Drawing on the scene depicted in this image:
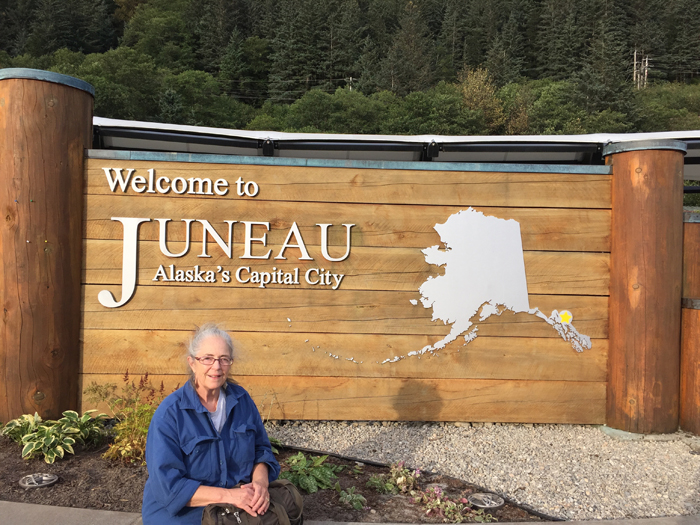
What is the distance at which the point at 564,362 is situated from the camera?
4098 mm

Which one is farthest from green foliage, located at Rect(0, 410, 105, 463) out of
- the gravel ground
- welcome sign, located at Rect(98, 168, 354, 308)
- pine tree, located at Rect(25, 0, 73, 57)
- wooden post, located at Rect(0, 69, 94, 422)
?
pine tree, located at Rect(25, 0, 73, 57)

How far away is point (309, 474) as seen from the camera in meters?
2.96

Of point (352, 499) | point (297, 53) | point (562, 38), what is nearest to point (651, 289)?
point (352, 499)

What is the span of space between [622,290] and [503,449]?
4.87ft

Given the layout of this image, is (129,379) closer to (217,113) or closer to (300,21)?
(217,113)

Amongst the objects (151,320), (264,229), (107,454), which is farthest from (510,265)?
(107,454)

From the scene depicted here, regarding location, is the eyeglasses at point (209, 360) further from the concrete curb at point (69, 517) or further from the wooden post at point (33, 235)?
the wooden post at point (33, 235)

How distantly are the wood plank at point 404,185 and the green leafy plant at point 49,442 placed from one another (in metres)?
1.67

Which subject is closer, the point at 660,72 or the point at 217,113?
the point at 217,113

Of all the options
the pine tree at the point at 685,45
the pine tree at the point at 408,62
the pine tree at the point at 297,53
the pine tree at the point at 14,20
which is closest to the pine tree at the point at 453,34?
the pine tree at the point at 408,62

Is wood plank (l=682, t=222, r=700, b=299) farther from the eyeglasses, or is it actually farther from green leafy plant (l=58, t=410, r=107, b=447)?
green leafy plant (l=58, t=410, r=107, b=447)

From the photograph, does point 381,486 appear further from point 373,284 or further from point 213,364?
point 373,284

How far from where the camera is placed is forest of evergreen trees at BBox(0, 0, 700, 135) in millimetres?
36281

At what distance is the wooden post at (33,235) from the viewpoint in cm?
360
